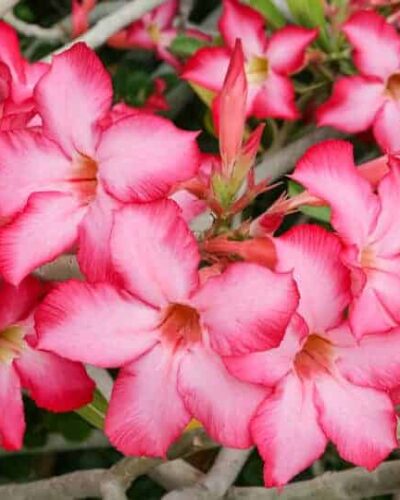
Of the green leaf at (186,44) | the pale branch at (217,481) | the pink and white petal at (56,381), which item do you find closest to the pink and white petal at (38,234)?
the pink and white petal at (56,381)

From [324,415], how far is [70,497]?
1.01ft

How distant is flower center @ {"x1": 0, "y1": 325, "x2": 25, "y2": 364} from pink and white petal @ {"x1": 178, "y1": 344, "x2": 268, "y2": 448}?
160 millimetres

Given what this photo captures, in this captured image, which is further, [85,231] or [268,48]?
[268,48]

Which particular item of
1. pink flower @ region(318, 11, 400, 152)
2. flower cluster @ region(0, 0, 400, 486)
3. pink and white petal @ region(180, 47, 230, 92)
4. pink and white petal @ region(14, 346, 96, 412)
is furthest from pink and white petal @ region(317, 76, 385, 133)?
pink and white petal @ region(14, 346, 96, 412)

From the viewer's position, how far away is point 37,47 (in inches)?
57.0

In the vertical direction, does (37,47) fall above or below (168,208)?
below

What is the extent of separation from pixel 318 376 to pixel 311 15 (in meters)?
0.68

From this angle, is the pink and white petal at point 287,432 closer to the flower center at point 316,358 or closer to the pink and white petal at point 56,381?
the flower center at point 316,358

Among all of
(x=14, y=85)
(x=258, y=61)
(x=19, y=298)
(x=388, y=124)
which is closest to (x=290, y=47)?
(x=258, y=61)

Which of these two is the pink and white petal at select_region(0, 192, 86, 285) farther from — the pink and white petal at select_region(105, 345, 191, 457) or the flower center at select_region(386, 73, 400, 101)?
the flower center at select_region(386, 73, 400, 101)

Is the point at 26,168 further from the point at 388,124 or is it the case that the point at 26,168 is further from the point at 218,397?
the point at 388,124

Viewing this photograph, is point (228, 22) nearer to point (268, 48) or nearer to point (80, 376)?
point (268, 48)

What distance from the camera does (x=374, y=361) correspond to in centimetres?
63

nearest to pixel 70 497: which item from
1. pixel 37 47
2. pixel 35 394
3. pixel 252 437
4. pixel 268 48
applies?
pixel 35 394
